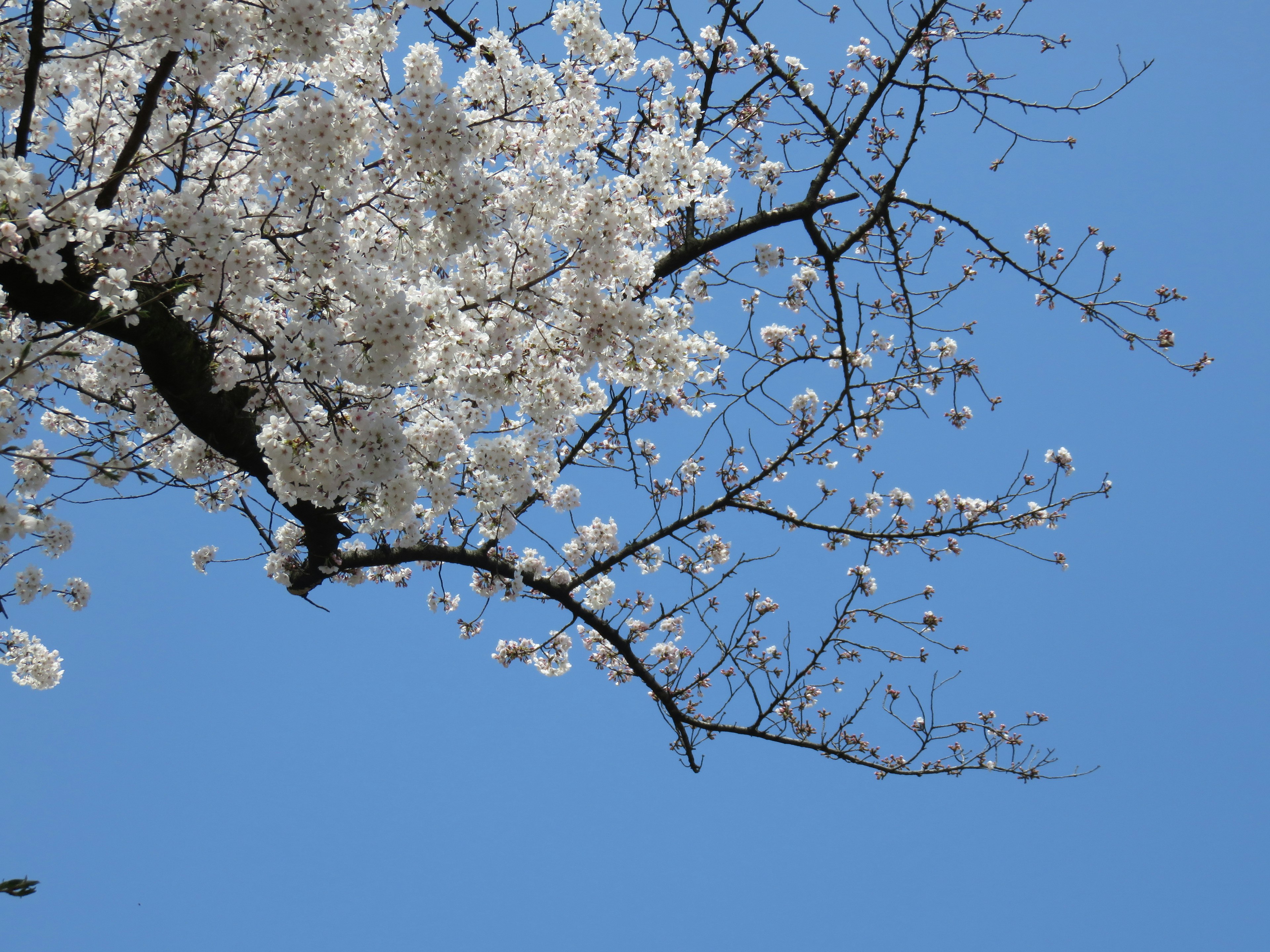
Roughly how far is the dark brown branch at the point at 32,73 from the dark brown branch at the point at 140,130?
33cm

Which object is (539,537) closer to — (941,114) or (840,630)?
(840,630)

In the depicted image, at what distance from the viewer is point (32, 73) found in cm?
336

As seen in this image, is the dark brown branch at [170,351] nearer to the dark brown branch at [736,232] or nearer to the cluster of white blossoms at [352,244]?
the cluster of white blossoms at [352,244]

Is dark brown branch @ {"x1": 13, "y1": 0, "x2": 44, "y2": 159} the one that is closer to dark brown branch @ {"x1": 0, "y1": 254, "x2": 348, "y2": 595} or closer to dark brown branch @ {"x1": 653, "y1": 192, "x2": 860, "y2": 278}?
dark brown branch @ {"x1": 0, "y1": 254, "x2": 348, "y2": 595}

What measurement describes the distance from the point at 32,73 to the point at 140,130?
1.36 ft

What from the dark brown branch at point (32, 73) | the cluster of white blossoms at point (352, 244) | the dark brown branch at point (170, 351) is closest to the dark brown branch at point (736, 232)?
the cluster of white blossoms at point (352, 244)

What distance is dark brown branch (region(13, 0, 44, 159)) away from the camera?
3182 mm

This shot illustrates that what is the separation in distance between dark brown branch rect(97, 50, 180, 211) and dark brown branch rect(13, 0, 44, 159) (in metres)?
0.33

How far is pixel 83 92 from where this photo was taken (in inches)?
171

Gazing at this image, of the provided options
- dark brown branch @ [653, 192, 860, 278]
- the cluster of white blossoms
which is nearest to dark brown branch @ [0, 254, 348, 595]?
the cluster of white blossoms

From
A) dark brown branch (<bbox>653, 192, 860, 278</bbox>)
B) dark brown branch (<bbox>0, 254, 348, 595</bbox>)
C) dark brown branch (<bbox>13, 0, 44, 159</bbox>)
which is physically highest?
dark brown branch (<bbox>653, 192, 860, 278</bbox>)

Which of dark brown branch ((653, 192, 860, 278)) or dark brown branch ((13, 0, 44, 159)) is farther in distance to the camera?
dark brown branch ((653, 192, 860, 278))

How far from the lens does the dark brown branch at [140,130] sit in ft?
11.0

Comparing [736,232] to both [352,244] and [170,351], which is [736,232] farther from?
[170,351]
